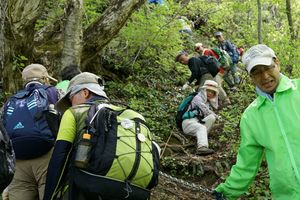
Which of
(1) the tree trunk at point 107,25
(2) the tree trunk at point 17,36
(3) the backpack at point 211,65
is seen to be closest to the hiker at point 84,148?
(2) the tree trunk at point 17,36

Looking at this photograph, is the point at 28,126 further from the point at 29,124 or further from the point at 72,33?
the point at 72,33

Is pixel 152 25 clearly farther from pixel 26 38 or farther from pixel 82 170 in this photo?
pixel 82 170

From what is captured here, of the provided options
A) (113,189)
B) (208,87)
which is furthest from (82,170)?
(208,87)

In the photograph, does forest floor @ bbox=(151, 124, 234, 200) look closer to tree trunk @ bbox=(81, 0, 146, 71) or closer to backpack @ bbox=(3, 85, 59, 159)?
backpack @ bbox=(3, 85, 59, 159)

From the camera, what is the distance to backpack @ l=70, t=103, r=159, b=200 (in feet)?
9.43

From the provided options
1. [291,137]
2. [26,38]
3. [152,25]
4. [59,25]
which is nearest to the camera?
[291,137]

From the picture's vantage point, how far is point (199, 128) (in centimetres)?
776

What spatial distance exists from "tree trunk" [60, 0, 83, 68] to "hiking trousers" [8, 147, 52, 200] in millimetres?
3714

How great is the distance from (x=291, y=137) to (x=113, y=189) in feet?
4.20

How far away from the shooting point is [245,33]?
12281mm

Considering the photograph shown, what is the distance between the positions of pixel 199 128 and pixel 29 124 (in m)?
4.43

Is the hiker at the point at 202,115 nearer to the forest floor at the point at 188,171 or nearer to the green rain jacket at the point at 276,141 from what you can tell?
the forest floor at the point at 188,171

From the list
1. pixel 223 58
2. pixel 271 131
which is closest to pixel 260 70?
pixel 271 131

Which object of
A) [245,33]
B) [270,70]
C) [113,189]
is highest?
[245,33]
